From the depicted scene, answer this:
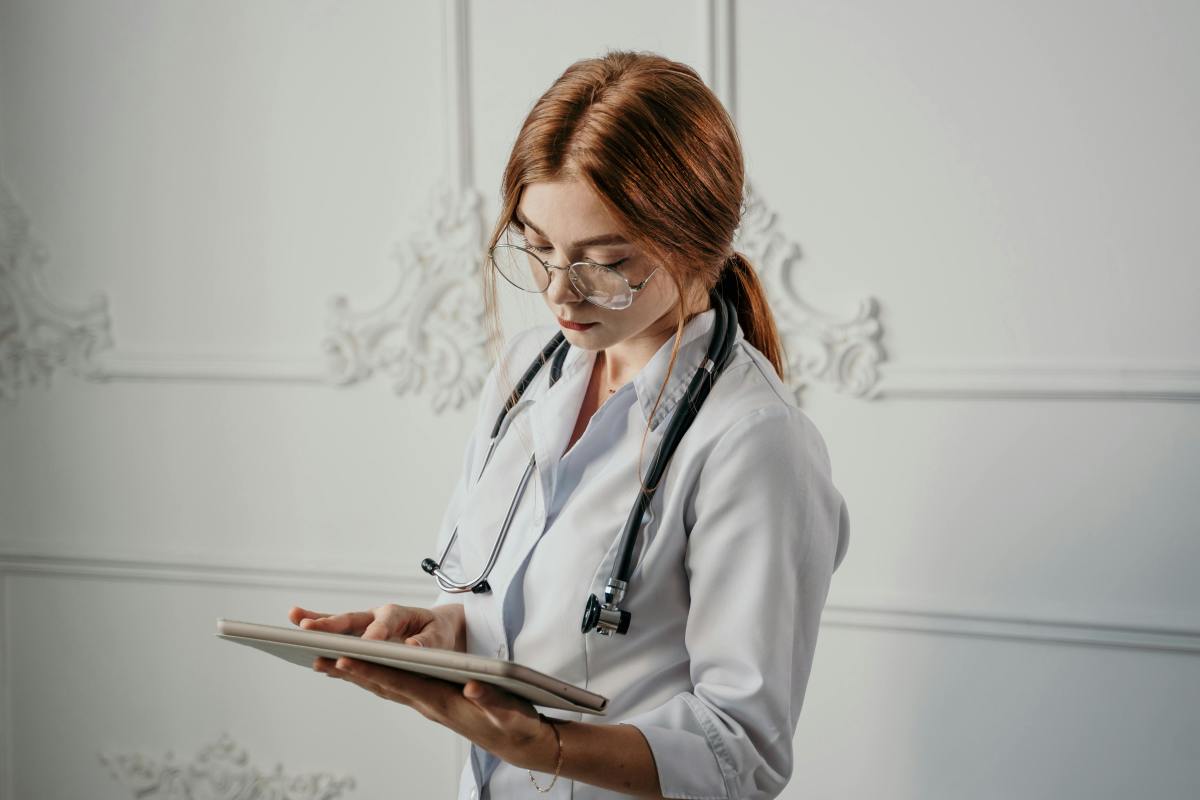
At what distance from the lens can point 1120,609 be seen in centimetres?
199

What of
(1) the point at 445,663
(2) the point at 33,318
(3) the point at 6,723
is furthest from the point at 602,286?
(3) the point at 6,723

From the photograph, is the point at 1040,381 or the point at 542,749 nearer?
the point at 542,749

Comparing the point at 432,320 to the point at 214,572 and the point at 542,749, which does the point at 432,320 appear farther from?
the point at 542,749

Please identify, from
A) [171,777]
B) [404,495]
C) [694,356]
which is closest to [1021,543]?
[694,356]

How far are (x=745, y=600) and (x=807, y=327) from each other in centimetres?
109

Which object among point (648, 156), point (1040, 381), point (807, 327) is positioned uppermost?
point (648, 156)

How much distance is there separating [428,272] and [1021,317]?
46.3 inches

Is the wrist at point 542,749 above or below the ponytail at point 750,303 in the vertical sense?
below

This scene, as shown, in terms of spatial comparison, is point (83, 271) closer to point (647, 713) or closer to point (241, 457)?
point (241, 457)

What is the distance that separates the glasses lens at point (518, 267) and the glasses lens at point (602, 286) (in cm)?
4

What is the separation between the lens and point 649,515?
1182 mm

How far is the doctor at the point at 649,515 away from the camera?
109 centimetres

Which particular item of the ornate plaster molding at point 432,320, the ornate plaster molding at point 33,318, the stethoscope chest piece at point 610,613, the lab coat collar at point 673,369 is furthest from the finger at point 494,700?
the ornate plaster molding at point 33,318

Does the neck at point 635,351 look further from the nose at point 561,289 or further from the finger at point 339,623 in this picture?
the finger at point 339,623
